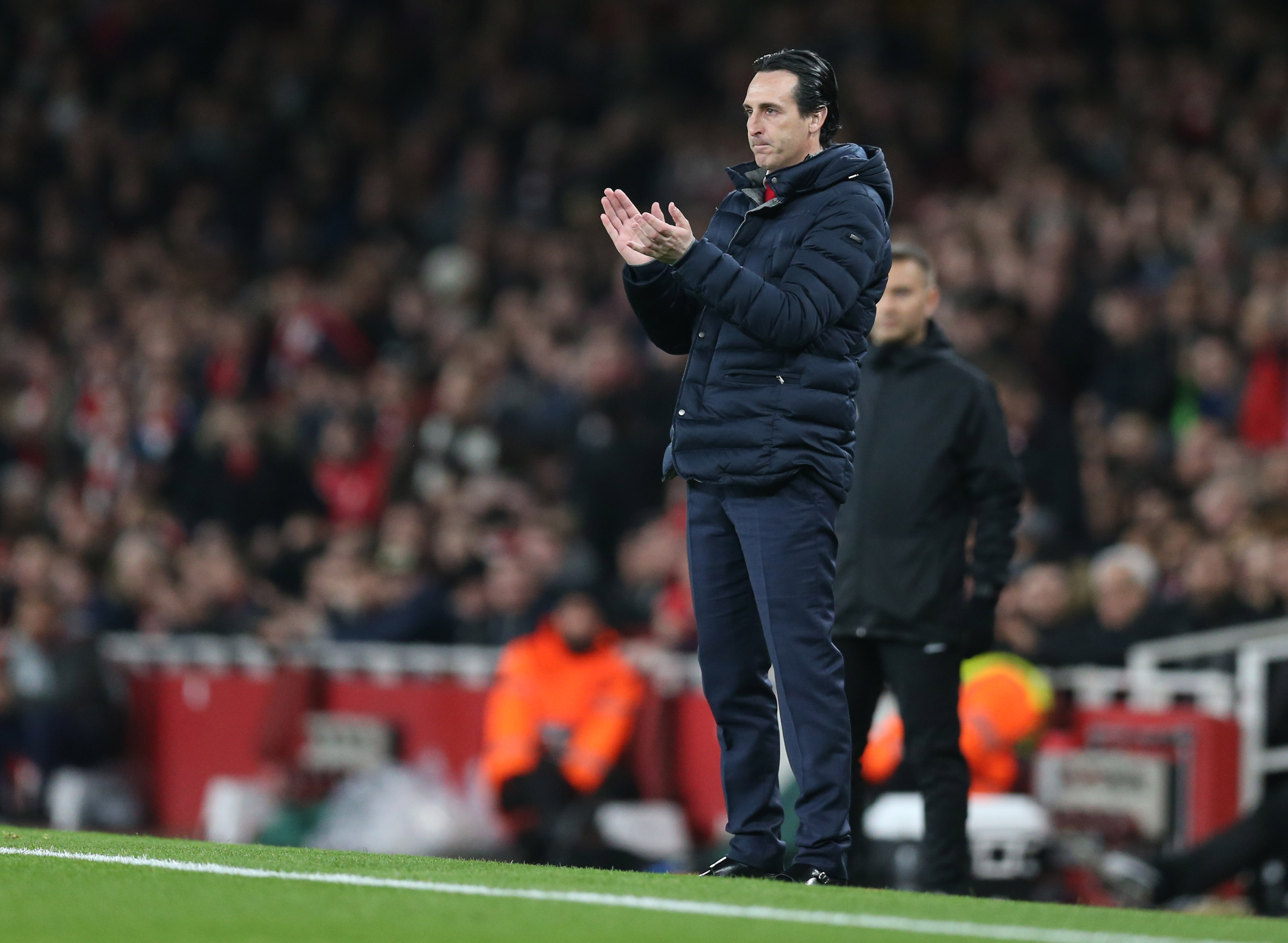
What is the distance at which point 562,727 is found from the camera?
9742 millimetres

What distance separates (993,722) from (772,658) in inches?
131

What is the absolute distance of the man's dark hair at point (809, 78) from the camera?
507cm

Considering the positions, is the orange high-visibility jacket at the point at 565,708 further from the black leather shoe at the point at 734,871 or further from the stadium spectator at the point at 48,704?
the black leather shoe at the point at 734,871

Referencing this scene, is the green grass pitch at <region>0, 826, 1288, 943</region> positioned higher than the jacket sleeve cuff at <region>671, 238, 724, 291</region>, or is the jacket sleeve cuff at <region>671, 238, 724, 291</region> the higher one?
the jacket sleeve cuff at <region>671, 238, 724, 291</region>

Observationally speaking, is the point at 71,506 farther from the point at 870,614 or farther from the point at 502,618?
the point at 870,614

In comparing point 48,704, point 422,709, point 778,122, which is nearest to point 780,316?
point 778,122

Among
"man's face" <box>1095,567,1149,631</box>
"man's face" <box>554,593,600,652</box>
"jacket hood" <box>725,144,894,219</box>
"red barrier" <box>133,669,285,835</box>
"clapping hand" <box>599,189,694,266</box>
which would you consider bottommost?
"red barrier" <box>133,669,285,835</box>

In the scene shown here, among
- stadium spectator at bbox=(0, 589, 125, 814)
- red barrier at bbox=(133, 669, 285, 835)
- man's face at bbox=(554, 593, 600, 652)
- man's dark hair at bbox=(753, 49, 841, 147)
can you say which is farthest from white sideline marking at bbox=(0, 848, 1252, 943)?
stadium spectator at bbox=(0, 589, 125, 814)

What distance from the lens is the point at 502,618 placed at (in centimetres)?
1073

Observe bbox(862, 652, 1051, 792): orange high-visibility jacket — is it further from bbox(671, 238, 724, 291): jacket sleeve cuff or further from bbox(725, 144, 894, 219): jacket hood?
bbox(671, 238, 724, 291): jacket sleeve cuff

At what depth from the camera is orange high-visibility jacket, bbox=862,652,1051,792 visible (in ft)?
26.9

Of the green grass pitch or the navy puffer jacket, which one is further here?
the navy puffer jacket

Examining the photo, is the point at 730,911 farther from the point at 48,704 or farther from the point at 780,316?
the point at 48,704

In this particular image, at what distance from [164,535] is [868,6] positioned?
6287 millimetres
